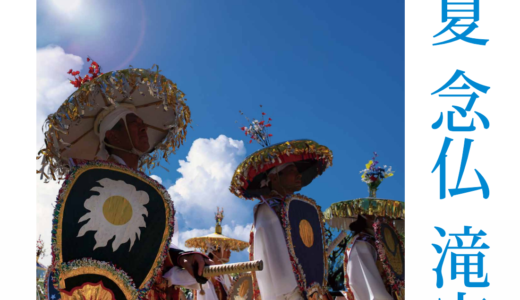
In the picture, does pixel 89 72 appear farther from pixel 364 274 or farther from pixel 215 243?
pixel 215 243

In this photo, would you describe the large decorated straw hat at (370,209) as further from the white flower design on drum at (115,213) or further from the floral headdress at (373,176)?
the white flower design on drum at (115,213)

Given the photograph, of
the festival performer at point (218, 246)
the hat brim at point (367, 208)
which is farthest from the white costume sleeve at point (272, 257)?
the festival performer at point (218, 246)

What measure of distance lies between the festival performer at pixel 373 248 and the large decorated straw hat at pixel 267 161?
1747mm

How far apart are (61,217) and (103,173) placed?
46 centimetres

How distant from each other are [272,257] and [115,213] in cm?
224

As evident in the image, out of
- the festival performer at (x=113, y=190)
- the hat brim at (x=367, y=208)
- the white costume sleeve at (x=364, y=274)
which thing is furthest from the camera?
the hat brim at (x=367, y=208)

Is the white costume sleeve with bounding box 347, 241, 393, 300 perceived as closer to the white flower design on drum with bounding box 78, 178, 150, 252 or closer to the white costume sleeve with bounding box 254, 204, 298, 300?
the white costume sleeve with bounding box 254, 204, 298, 300

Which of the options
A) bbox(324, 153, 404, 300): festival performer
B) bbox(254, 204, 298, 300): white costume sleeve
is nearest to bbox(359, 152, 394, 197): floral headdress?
bbox(324, 153, 404, 300): festival performer

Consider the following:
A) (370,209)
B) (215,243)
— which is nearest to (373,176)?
(370,209)

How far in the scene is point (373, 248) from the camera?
752 centimetres

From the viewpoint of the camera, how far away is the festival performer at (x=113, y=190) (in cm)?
316

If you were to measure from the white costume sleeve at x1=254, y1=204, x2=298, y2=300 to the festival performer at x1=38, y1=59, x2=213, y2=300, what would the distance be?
1.49m

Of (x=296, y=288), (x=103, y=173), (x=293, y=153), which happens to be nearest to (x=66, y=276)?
(x=103, y=173)

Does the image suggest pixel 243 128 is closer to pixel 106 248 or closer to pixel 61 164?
pixel 61 164
